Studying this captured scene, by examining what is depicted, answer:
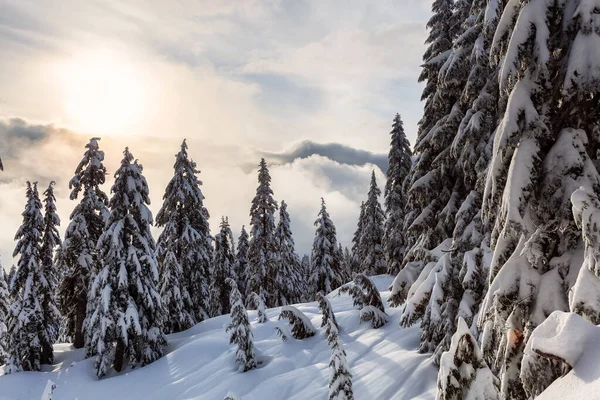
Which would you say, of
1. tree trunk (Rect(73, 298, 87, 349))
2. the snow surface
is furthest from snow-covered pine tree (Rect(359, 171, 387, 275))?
the snow surface

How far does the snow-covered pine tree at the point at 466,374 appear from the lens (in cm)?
436

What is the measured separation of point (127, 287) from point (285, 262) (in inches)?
737

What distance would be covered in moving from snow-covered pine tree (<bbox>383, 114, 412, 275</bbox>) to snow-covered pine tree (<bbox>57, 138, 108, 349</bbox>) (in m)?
22.0

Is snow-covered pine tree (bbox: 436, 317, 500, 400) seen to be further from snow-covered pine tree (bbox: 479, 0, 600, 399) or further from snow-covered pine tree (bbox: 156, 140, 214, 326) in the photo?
snow-covered pine tree (bbox: 156, 140, 214, 326)

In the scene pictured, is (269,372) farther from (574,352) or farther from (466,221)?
(574,352)

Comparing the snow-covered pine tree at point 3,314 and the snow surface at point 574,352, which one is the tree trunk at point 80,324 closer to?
the snow-covered pine tree at point 3,314

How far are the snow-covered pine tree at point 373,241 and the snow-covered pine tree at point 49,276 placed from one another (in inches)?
1096

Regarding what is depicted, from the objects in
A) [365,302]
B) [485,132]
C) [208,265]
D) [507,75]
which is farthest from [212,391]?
[208,265]

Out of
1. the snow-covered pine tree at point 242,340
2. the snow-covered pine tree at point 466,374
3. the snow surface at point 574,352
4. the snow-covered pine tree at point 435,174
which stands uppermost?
the snow-covered pine tree at point 435,174

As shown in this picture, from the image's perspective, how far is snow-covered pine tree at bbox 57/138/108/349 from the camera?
24359 mm

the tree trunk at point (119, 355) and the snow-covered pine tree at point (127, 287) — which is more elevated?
the snow-covered pine tree at point (127, 287)

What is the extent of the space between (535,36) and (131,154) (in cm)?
2099

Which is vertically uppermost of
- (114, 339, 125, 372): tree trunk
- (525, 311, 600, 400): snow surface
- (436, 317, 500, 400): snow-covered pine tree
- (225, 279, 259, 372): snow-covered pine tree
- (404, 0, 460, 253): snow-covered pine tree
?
(404, 0, 460, 253): snow-covered pine tree

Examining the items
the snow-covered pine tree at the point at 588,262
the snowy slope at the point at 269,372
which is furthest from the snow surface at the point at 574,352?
the snowy slope at the point at 269,372
